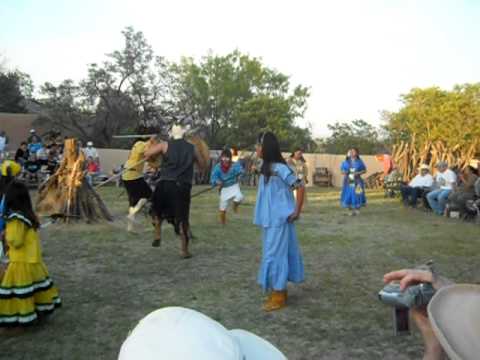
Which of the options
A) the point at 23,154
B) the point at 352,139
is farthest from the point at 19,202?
the point at 352,139

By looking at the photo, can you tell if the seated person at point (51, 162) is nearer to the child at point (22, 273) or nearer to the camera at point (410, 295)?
the child at point (22, 273)

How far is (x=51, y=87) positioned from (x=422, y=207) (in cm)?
2212

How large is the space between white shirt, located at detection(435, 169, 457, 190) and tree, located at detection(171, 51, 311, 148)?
60.8 ft

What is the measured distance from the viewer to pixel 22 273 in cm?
442

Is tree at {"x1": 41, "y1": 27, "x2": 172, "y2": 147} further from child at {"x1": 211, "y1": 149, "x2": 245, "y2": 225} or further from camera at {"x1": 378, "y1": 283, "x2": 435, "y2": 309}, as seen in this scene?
camera at {"x1": 378, "y1": 283, "x2": 435, "y2": 309}

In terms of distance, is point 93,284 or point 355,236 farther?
point 355,236

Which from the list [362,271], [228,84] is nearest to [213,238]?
[362,271]

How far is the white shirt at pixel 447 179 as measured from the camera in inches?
555

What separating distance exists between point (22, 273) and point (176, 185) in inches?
128

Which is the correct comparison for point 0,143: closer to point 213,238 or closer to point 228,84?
point 213,238

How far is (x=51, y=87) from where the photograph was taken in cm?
2923

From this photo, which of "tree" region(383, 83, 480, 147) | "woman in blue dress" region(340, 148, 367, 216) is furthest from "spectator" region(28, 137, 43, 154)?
"tree" region(383, 83, 480, 147)

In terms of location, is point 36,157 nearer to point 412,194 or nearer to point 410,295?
point 412,194

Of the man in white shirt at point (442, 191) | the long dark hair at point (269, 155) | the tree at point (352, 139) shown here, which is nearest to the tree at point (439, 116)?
the tree at point (352, 139)
